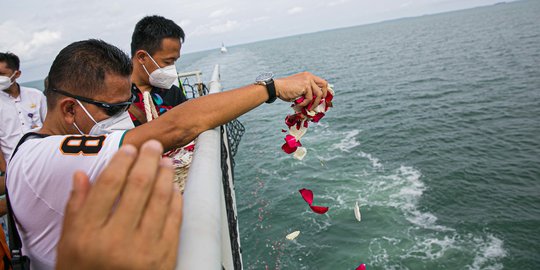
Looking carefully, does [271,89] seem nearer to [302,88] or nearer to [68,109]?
[302,88]

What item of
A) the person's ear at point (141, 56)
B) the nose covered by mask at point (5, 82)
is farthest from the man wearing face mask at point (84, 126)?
the nose covered by mask at point (5, 82)

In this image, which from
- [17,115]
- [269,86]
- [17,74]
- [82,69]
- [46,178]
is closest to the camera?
[46,178]

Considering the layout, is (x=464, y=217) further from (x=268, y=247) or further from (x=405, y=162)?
(x=268, y=247)

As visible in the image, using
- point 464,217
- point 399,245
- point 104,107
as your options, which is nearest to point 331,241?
point 399,245

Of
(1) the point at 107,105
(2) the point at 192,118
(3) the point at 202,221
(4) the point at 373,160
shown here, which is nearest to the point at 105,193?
(3) the point at 202,221

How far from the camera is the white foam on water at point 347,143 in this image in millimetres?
14982

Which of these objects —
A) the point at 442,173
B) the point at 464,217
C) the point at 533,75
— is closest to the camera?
the point at 464,217

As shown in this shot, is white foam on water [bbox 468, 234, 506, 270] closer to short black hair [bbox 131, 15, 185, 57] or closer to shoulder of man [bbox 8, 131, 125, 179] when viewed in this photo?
short black hair [bbox 131, 15, 185, 57]

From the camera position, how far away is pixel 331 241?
339 inches

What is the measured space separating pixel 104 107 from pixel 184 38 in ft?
7.44

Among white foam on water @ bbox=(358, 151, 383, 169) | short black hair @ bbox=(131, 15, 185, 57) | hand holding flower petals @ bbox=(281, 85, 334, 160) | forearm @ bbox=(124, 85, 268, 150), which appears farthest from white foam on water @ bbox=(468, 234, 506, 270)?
short black hair @ bbox=(131, 15, 185, 57)

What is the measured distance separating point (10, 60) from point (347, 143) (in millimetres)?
13424

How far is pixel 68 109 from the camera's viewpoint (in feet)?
5.69

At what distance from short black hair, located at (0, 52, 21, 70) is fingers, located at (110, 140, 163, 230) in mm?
5405
